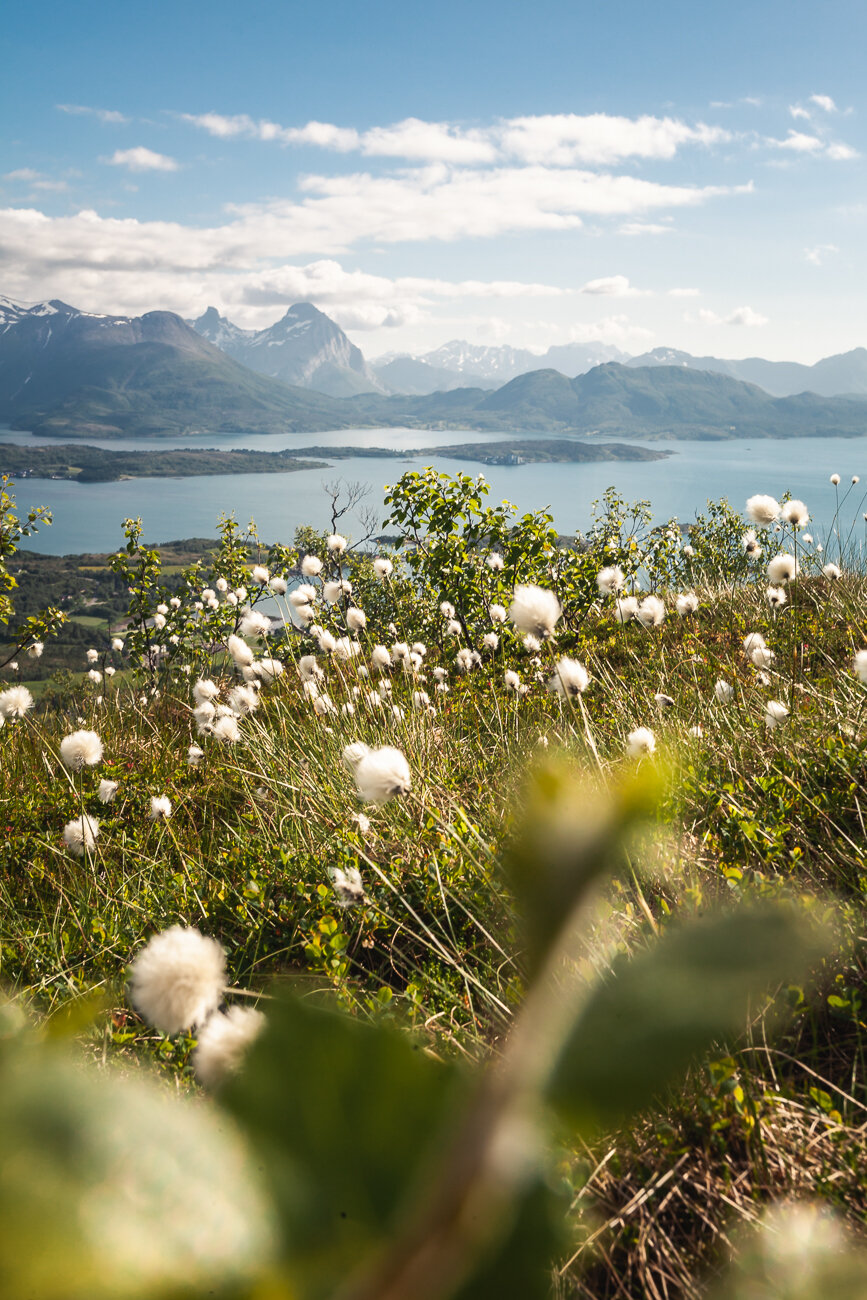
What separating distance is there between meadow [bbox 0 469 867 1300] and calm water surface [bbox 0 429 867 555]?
56276mm

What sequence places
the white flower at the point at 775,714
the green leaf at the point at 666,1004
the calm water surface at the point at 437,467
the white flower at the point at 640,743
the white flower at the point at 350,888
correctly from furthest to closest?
1. the calm water surface at the point at 437,467
2. the white flower at the point at 775,714
3. the white flower at the point at 640,743
4. the white flower at the point at 350,888
5. the green leaf at the point at 666,1004

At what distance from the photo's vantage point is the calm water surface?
3024 inches

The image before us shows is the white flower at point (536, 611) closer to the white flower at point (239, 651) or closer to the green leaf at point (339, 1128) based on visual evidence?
the green leaf at point (339, 1128)

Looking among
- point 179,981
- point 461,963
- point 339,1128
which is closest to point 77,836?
point 461,963

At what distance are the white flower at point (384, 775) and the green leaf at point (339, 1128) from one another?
1946mm

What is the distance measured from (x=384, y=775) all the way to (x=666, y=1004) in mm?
2013

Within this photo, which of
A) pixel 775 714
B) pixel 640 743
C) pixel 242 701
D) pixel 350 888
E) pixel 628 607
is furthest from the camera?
pixel 628 607

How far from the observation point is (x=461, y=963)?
265cm

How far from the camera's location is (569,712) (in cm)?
516

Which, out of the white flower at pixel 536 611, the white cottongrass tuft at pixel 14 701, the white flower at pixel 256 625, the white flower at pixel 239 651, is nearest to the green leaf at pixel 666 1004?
the white flower at pixel 536 611

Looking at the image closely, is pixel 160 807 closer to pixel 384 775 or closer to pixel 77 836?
pixel 77 836

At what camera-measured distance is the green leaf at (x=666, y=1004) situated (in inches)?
6.8

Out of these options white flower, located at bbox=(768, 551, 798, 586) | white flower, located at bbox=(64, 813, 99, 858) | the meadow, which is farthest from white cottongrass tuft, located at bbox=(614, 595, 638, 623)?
white flower, located at bbox=(64, 813, 99, 858)

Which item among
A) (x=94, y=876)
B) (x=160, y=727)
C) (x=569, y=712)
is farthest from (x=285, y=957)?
(x=160, y=727)
